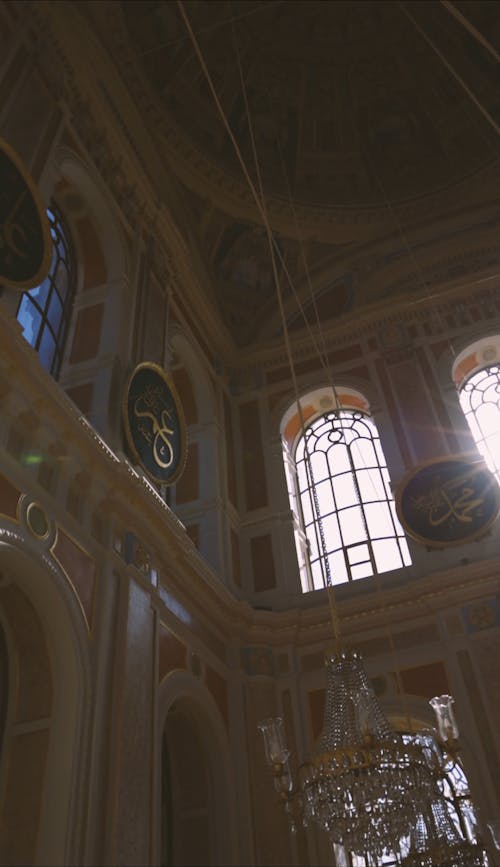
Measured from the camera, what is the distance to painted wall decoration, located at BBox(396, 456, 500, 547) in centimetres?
803

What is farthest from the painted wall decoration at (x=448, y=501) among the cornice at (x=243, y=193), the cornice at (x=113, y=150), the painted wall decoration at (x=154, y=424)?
the cornice at (x=243, y=193)

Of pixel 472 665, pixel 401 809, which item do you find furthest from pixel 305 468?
pixel 401 809

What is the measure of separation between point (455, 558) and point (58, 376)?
14.6 ft

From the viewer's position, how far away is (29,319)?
7.18 m

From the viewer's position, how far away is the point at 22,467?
16.8 ft

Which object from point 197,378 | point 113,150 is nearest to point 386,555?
point 197,378

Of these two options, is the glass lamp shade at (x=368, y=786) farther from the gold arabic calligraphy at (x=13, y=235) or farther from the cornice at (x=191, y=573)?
the gold arabic calligraphy at (x=13, y=235)

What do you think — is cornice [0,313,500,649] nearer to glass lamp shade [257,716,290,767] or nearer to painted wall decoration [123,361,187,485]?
painted wall decoration [123,361,187,485]

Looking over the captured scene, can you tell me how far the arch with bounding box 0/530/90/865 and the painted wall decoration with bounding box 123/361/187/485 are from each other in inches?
74.6

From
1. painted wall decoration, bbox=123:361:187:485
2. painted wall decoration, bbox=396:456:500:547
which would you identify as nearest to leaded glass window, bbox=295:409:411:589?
painted wall decoration, bbox=396:456:500:547

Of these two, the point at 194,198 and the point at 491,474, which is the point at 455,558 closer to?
the point at 491,474

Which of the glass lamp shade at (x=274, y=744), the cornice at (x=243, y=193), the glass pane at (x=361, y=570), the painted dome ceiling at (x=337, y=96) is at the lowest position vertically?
the glass lamp shade at (x=274, y=744)

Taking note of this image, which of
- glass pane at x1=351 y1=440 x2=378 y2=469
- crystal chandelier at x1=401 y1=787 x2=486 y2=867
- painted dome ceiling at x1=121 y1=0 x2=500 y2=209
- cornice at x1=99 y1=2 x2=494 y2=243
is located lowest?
crystal chandelier at x1=401 y1=787 x2=486 y2=867

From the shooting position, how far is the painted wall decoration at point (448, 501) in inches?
316
